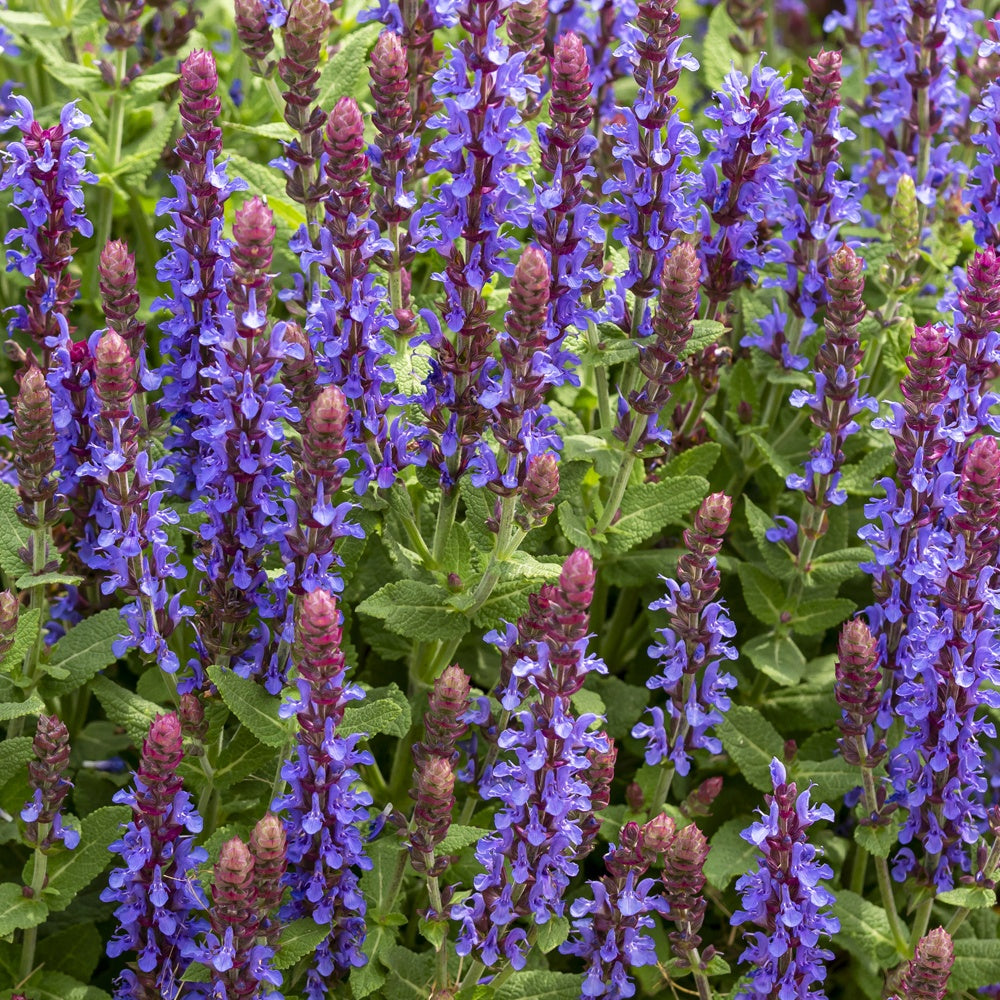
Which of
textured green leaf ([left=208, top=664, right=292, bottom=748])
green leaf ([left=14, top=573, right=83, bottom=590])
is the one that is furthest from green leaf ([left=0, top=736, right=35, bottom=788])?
textured green leaf ([left=208, top=664, right=292, bottom=748])

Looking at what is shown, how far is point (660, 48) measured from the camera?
10.9 ft

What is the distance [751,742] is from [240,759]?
4.35 feet

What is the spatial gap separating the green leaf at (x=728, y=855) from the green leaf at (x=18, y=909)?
5.18ft

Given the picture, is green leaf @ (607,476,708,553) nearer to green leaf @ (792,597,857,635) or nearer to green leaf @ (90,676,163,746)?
green leaf @ (792,597,857,635)

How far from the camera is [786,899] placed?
9.78ft

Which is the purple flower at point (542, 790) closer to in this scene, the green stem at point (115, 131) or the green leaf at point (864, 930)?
the green leaf at point (864, 930)

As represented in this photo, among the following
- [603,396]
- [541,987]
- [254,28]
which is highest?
[254,28]

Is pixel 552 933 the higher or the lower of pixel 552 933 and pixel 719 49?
the lower

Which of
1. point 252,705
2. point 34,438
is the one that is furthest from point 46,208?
point 252,705

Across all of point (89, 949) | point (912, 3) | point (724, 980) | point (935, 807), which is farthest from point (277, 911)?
point (912, 3)

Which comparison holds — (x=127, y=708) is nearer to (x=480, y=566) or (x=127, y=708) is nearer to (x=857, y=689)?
(x=480, y=566)

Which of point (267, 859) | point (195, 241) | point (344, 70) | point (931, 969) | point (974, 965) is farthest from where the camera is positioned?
point (344, 70)

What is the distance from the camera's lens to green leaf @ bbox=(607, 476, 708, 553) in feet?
12.1

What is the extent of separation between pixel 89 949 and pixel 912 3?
3512 millimetres
